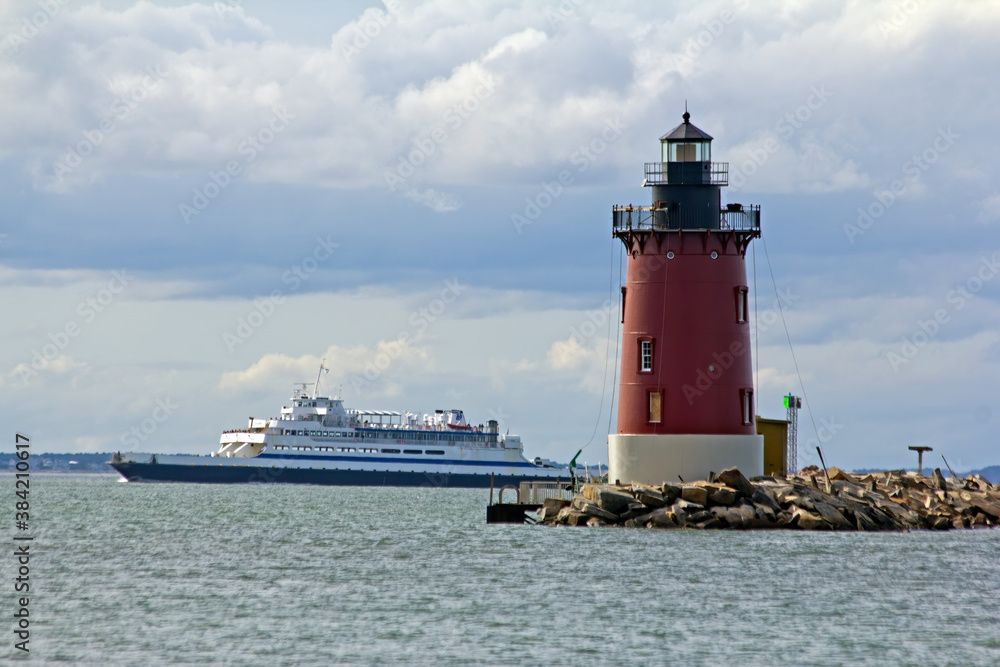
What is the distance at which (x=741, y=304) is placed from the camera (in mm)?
35750

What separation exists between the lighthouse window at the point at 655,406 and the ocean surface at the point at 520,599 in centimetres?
343

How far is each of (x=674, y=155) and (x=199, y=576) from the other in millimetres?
16904

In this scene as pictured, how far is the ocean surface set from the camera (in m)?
18.8

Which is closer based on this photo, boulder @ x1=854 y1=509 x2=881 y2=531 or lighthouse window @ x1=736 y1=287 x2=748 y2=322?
boulder @ x1=854 y1=509 x2=881 y2=531

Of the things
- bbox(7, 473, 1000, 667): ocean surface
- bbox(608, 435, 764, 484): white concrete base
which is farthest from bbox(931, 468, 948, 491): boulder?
bbox(608, 435, 764, 484): white concrete base

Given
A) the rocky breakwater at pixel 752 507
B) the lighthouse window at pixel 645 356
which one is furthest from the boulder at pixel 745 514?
the lighthouse window at pixel 645 356

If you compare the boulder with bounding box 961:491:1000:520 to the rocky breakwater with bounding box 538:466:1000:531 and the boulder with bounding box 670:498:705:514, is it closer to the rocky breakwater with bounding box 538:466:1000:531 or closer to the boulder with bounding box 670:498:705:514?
the rocky breakwater with bounding box 538:466:1000:531

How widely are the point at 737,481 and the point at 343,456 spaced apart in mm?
72437

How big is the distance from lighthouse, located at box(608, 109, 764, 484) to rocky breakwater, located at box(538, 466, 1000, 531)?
3.46 feet

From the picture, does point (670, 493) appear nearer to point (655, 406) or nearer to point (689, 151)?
point (655, 406)

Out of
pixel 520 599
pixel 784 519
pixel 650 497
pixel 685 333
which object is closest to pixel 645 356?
pixel 685 333

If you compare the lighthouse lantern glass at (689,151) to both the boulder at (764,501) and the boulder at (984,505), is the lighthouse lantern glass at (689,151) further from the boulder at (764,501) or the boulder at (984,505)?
the boulder at (984,505)

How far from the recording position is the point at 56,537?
3756 centimetres

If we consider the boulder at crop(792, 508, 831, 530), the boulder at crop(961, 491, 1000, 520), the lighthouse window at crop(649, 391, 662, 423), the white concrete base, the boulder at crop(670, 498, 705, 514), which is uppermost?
the lighthouse window at crop(649, 391, 662, 423)
